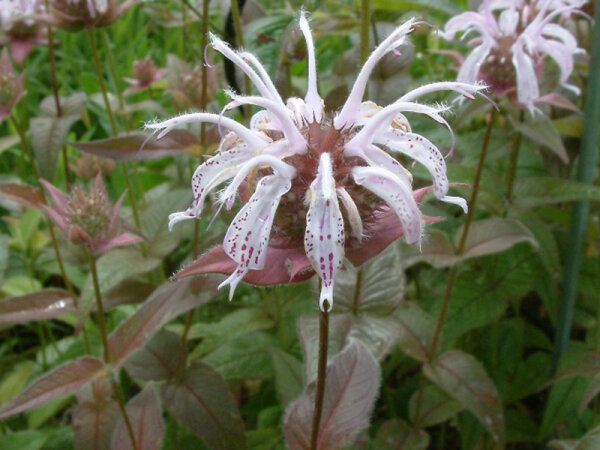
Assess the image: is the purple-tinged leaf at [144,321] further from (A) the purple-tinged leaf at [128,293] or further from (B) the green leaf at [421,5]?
(B) the green leaf at [421,5]

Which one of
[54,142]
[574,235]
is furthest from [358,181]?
[54,142]

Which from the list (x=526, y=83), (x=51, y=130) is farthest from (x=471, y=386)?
(x=51, y=130)

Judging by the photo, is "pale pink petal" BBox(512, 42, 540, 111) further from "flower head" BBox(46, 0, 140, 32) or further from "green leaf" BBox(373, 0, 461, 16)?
"flower head" BBox(46, 0, 140, 32)

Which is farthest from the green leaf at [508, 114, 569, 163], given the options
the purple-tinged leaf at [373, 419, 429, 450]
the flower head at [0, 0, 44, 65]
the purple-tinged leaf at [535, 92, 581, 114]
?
the flower head at [0, 0, 44, 65]

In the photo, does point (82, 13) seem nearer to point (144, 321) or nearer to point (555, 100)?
point (144, 321)

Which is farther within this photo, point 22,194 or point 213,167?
point 22,194

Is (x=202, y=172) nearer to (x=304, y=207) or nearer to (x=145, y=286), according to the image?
(x=304, y=207)
